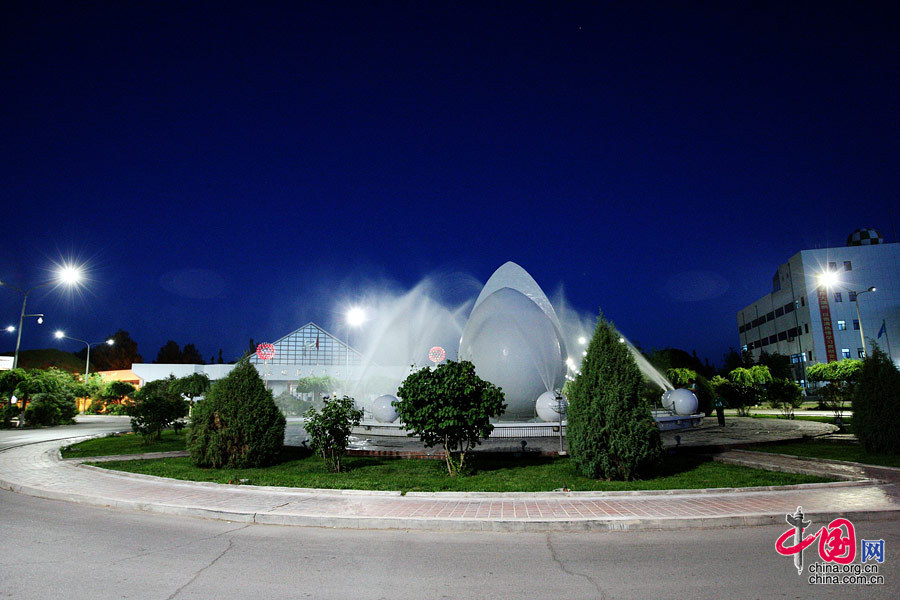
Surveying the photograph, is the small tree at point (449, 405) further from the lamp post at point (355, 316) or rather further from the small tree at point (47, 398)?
the small tree at point (47, 398)

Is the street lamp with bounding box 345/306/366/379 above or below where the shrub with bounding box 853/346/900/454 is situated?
above

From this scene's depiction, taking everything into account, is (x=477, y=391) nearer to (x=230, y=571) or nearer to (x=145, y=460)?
(x=230, y=571)

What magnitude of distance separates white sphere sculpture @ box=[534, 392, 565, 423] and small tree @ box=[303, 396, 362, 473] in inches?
404

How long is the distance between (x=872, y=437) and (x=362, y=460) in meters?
13.7

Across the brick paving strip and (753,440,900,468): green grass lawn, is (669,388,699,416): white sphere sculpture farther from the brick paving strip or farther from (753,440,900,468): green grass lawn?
the brick paving strip

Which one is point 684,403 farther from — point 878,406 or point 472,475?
point 472,475

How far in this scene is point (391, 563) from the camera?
6.07 meters

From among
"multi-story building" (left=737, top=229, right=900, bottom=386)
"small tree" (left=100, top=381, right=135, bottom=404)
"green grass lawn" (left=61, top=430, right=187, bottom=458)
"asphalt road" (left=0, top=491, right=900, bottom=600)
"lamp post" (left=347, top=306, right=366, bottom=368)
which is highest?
"multi-story building" (left=737, top=229, right=900, bottom=386)

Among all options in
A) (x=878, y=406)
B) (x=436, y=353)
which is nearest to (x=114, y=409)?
(x=436, y=353)

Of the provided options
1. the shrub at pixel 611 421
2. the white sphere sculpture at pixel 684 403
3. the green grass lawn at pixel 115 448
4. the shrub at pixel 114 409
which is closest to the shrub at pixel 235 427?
the green grass lawn at pixel 115 448

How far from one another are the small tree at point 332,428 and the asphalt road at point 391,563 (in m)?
4.55

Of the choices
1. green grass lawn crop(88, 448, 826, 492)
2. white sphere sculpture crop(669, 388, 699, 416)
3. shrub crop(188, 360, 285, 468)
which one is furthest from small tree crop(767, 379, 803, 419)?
shrub crop(188, 360, 285, 468)

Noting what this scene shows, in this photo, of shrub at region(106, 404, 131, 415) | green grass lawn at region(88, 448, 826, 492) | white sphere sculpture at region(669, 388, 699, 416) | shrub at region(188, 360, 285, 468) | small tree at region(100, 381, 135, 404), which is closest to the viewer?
green grass lawn at region(88, 448, 826, 492)

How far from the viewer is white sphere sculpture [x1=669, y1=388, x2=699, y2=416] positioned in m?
24.8
